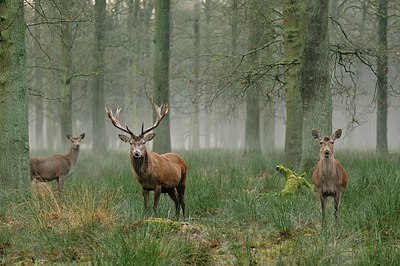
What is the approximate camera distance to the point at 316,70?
10.1 m

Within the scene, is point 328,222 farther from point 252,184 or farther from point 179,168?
point 252,184

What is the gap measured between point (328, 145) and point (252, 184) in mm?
3226

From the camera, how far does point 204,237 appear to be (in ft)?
18.4

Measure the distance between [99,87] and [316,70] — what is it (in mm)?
15712

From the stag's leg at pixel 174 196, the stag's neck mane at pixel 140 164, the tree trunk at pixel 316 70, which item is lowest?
the stag's leg at pixel 174 196

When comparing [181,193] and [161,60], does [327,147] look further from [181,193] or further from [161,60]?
[161,60]

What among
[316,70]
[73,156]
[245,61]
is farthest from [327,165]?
[245,61]

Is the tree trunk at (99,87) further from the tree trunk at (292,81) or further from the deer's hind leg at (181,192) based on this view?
the deer's hind leg at (181,192)

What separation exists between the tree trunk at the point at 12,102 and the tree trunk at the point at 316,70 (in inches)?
194

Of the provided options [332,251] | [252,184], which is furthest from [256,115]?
[332,251]

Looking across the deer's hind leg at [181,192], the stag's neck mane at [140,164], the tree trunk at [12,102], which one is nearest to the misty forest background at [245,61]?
the tree trunk at [12,102]

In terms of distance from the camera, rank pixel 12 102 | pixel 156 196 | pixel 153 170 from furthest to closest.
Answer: pixel 12 102 < pixel 153 170 < pixel 156 196

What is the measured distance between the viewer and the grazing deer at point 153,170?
7469 mm

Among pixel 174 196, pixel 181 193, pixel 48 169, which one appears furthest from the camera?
pixel 48 169
